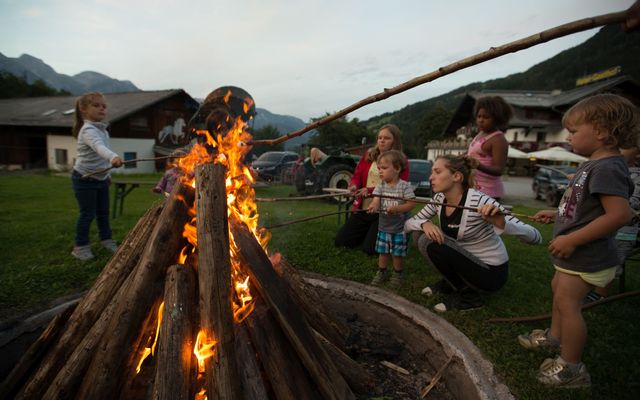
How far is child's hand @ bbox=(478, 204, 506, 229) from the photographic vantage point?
2.51 metres

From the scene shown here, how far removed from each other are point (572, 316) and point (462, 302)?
104 cm

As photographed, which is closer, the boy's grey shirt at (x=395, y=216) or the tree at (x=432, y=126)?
the boy's grey shirt at (x=395, y=216)

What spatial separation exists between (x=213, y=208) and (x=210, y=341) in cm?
67

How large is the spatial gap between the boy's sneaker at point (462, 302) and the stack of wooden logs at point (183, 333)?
130 cm

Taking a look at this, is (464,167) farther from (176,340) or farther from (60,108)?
(60,108)

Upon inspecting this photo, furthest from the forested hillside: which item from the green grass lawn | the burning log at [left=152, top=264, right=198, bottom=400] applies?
the burning log at [left=152, top=264, right=198, bottom=400]

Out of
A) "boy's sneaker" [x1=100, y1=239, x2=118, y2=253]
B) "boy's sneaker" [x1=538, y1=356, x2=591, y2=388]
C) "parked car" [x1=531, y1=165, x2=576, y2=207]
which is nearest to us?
"boy's sneaker" [x1=538, y1=356, x2=591, y2=388]

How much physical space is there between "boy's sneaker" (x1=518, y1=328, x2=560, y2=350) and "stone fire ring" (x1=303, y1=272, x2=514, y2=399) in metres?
0.42

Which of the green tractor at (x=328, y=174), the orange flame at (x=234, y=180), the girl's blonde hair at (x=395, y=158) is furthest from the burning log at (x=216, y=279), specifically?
the green tractor at (x=328, y=174)

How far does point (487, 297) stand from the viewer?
3.31 meters

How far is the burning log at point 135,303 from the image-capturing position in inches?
65.8

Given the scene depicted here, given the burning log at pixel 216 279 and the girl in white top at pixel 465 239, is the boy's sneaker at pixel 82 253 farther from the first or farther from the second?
the girl in white top at pixel 465 239

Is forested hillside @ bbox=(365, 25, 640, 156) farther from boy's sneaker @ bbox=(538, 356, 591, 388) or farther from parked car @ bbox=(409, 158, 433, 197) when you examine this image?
boy's sneaker @ bbox=(538, 356, 591, 388)

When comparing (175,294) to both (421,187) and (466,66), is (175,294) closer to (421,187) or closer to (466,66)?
(466,66)
